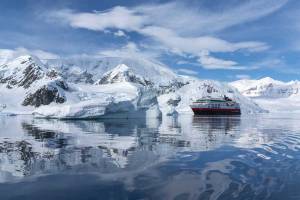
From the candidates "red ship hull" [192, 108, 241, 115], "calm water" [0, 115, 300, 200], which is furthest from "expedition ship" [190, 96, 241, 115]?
"calm water" [0, 115, 300, 200]

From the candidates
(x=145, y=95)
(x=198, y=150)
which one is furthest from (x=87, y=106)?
(x=198, y=150)

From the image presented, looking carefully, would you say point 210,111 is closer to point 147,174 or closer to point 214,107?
point 214,107

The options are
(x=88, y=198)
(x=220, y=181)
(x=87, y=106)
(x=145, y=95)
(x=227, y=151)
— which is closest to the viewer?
(x=88, y=198)

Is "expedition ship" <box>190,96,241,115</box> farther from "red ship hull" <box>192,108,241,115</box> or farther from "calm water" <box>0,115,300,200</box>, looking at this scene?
"calm water" <box>0,115,300,200</box>

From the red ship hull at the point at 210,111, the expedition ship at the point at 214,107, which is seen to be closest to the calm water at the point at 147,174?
the red ship hull at the point at 210,111

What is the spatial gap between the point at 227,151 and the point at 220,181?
801cm

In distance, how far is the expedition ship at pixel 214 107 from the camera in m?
162

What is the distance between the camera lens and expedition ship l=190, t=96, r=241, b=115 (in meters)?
162

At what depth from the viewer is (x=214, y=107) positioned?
538 feet

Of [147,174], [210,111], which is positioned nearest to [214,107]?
[210,111]

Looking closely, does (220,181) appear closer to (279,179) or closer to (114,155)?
(279,179)

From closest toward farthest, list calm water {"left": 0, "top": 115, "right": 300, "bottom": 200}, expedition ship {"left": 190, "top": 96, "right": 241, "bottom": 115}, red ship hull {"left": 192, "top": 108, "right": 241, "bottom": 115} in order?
calm water {"left": 0, "top": 115, "right": 300, "bottom": 200} → red ship hull {"left": 192, "top": 108, "right": 241, "bottom": 115} → expedition ship {"left": 190, "top": 96, "right": 241, "bottom": 115}

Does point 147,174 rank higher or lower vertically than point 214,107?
lower

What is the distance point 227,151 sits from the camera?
2080cm
